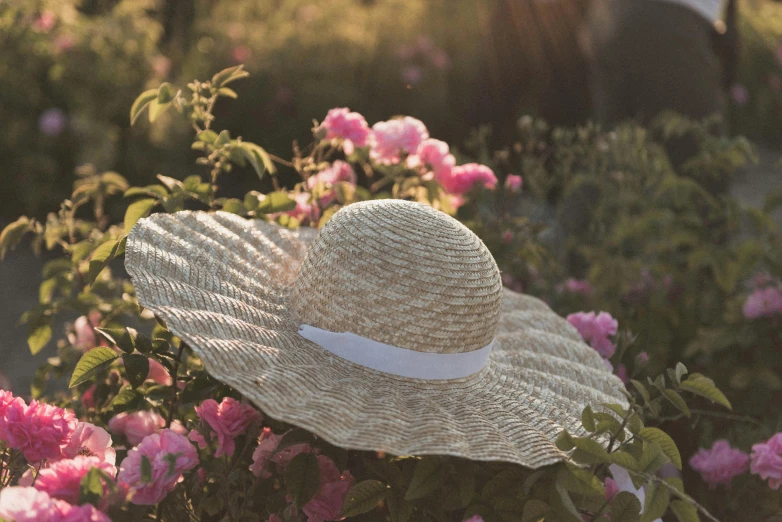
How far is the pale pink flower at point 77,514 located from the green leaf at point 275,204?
1.01 metres

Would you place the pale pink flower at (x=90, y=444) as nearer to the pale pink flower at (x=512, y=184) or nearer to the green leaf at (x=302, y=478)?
the green leaf at (x=302, y=478)

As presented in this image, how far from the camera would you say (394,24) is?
7324 mm

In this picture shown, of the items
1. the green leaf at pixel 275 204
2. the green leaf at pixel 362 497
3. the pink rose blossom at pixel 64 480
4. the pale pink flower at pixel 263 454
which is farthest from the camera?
the green leaf at pixel 275 204

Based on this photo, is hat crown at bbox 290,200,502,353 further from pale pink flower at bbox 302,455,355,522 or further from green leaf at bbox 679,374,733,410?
green leaf at bbox 679,374,733,410

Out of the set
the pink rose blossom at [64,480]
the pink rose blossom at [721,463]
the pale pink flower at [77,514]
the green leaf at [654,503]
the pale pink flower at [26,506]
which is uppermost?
the pale pink flower at [26,506]

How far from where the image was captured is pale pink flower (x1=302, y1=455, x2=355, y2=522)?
1.42 metres

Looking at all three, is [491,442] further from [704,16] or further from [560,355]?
[704,16]

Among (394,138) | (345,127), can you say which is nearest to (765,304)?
(394,138)

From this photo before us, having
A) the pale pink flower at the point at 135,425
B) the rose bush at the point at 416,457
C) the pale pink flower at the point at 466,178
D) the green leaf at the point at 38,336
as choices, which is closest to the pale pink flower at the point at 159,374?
the rose bush at the point at 416,457

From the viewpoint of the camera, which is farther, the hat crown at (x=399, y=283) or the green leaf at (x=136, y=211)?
the green leaf at (x=136, y=211)

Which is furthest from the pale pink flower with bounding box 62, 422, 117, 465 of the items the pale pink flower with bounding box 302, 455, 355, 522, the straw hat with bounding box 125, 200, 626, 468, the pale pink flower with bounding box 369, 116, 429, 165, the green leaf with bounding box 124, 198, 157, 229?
the pale pink flower with bounding box 369, 116, 429, 165

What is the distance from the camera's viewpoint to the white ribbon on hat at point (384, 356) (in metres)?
1.46

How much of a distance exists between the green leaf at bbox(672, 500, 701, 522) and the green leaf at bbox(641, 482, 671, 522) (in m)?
0.02

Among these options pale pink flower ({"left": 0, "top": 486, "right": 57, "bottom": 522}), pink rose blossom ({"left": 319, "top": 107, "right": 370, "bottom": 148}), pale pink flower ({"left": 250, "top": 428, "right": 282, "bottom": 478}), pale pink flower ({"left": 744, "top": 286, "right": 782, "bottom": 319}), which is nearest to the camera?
pale pink flower ({"left": 0, "top": 486, "right": 57, "bottom": 522})
